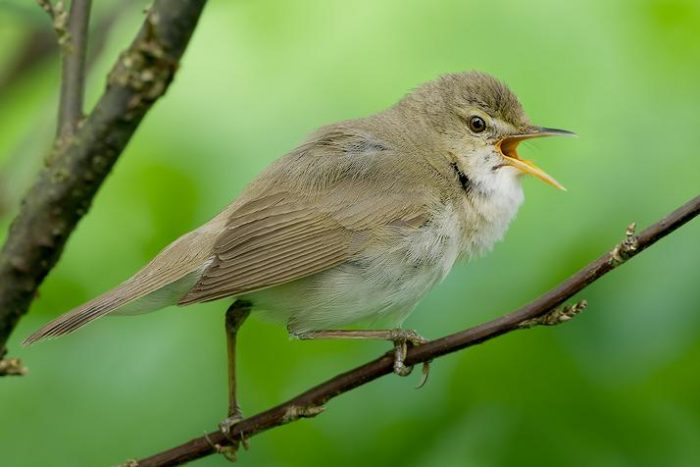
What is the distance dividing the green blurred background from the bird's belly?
8cm

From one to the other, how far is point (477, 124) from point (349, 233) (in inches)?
33.1

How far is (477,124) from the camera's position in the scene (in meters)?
4.07

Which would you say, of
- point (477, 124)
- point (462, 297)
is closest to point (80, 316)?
point (462, 297)

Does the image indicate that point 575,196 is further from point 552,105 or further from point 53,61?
point 53,61

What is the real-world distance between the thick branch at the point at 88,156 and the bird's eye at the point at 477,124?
238 cm

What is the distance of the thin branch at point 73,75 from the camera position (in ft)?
6.35

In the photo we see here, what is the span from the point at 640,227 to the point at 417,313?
79 cm

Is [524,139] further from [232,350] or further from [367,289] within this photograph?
[232,350]

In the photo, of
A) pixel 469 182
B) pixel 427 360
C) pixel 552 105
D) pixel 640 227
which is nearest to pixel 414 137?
pixel 469 182

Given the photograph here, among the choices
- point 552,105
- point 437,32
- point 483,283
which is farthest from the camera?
point 437,32

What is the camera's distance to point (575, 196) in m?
3.37

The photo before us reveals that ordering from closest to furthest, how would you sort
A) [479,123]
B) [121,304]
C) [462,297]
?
1. [121,304]
2. [462,297]
3. [479,123]

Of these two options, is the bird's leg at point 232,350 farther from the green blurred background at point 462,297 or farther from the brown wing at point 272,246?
the brown wing at point 272,246

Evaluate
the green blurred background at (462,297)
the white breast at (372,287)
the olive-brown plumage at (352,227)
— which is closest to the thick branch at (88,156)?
the green blurred background at (462,297)
